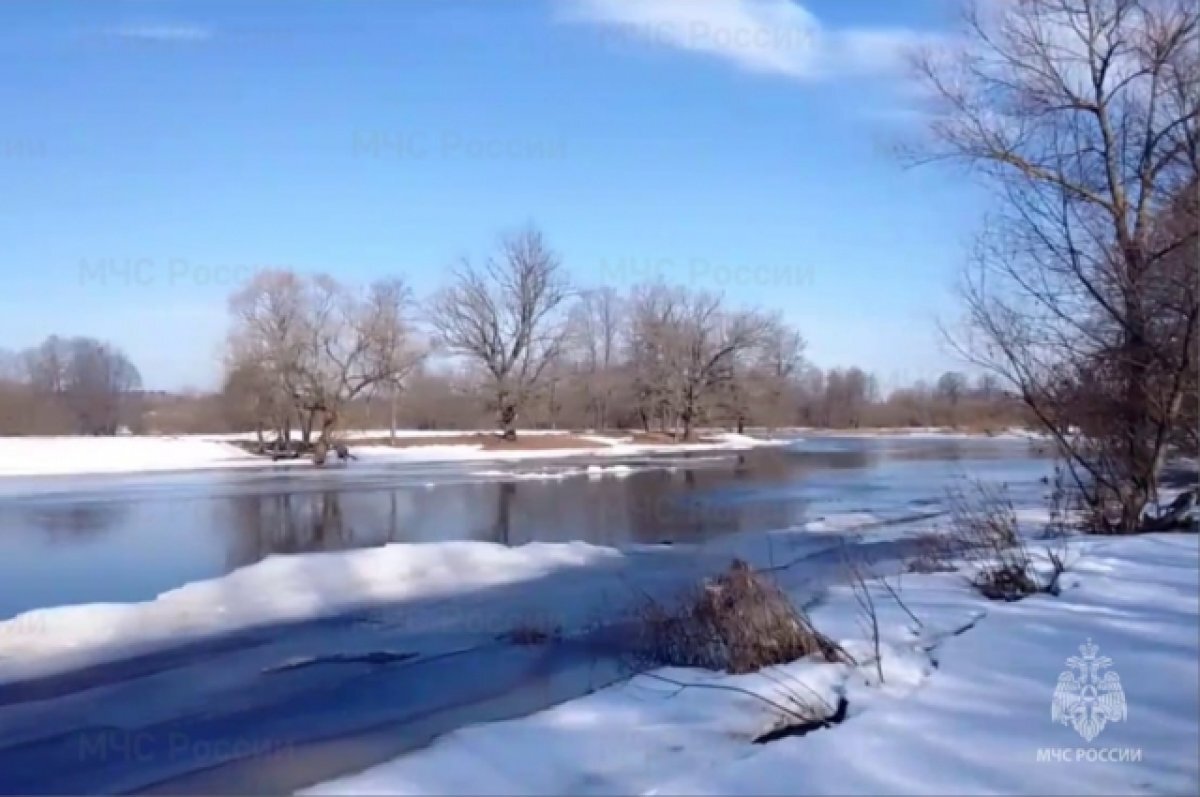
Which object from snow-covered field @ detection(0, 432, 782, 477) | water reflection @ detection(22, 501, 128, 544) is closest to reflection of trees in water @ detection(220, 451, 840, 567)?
water reflection @ detection(22, 501, 128, 544)

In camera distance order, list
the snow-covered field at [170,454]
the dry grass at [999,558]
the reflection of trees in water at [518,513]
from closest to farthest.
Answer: the dry grass at [999,558], the reflection of trees in water at [518,513], the snow-covered field at [170,454]

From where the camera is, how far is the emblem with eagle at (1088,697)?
475 centimetres

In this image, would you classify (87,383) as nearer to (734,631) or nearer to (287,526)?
(287,526)

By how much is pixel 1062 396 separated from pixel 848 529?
4722 mm

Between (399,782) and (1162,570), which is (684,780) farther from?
(1162,570)

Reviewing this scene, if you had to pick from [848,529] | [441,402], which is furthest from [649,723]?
[441,402]

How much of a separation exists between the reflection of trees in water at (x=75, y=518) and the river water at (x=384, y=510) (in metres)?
0.05

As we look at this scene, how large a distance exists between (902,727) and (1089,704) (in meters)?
0.94

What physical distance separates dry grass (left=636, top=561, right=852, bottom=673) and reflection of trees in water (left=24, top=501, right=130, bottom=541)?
39.9ft

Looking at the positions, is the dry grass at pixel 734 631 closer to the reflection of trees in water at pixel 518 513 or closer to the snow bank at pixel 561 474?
the reflection of trees in water at pixel 518 513

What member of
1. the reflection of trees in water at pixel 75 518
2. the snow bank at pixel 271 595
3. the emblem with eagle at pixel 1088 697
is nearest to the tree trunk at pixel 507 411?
the reflection of trees in water at pixel 75 518

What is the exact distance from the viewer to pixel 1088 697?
16.7ft

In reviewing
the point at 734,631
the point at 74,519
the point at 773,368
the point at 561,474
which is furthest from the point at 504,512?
the point at 773,368

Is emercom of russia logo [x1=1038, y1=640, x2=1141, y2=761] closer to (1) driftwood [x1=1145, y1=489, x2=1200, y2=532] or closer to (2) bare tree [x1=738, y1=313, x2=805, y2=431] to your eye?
(1) driftwood [x1=1145, y1=489, x2=1200, y2=532]
